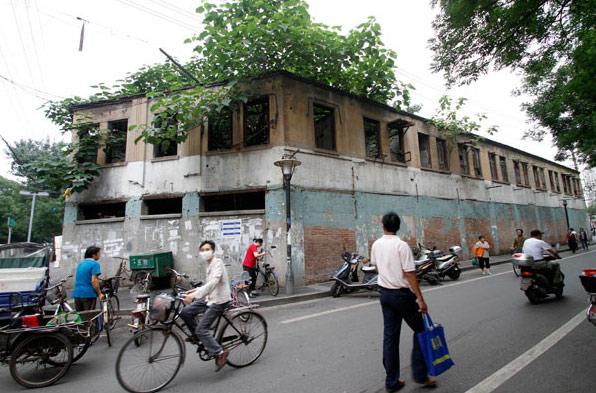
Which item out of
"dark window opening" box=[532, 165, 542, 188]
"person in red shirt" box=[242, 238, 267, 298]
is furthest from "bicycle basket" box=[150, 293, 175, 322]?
"dark window opening" box=[532, 165, 542, 188]

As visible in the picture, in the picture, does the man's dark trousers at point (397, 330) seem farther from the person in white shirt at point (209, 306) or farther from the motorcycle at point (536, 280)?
the motorcycle at point (536, 280)

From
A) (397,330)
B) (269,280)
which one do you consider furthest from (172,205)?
(397,330)

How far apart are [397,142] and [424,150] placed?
7.25 feet

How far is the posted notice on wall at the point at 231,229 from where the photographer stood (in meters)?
11.5

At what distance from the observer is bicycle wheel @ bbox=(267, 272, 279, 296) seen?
961 centimetres

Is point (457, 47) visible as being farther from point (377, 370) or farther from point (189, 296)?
point (189, 296)

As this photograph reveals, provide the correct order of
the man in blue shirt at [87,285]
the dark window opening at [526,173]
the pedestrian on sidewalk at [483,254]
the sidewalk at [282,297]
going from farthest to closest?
1. the dark window opening at [526,173]
2. the pedestrian on sidewalk at [483,254]
3. the sidewalk at [282,297]
4. the man in blue shirt at [87,285]

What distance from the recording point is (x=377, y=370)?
12.8ft

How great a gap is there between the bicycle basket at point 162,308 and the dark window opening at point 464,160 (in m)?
20.0

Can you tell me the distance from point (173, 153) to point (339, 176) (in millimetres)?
7320

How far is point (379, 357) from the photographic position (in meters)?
4.30

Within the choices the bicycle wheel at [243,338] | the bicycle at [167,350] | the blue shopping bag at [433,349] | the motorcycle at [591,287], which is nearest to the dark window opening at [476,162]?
the motorcycle at [591,287]

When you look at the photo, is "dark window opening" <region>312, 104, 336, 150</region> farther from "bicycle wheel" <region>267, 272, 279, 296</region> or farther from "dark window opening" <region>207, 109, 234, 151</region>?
"bicycle wheel" <region>267, 272, 279, 296</region>

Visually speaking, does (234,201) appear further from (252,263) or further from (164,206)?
(252,263)
